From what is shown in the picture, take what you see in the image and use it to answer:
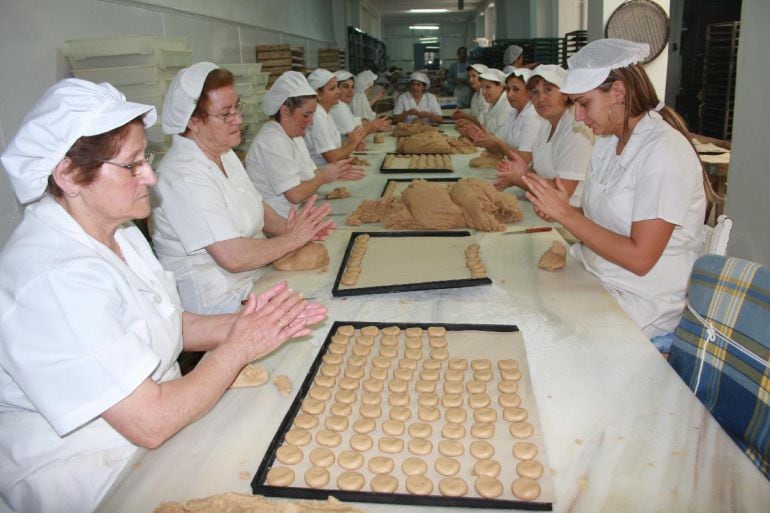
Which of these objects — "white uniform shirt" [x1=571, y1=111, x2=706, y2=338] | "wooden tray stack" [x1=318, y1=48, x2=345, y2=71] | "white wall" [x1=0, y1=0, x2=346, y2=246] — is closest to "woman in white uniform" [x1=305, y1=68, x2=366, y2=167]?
"white wall" [x1=0, y1=0, x2=346, y2=246]

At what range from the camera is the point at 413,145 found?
525cm

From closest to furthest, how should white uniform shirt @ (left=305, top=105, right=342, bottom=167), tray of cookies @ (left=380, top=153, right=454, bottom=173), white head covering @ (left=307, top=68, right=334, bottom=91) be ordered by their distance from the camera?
tray of cookies @ (left=380, top=153, right=454, bottom=173)
white uniform shirt @ (left=305, top=105, right=342, bottom=167)
white head covering @ (left=307, top=68, right=334, bottom=91)

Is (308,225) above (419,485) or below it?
above

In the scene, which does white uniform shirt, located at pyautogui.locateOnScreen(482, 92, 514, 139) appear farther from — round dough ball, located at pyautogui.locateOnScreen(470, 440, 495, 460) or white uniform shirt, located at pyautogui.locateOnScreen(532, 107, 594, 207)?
round dough ball, located at pyautogui.locateOnScreen(470, 440, 495, 460)

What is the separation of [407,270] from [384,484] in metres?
1.24

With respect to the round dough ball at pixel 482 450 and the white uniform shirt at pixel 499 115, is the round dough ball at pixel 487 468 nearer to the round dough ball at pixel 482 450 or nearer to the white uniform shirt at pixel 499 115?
the round dough ball at pixel 482 450

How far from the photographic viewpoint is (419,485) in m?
1.10

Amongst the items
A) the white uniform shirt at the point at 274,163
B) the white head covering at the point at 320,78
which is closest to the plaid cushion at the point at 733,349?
the white uniform shirt at the point at 274,163

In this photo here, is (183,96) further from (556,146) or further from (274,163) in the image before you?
(556,146)

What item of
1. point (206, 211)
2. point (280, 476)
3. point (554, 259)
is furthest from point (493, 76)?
point (280, 476)

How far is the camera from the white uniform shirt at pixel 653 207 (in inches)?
74.1

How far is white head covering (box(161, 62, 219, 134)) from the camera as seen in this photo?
2203 millimetres

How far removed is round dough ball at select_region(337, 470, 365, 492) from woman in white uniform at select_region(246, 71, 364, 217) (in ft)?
8.29

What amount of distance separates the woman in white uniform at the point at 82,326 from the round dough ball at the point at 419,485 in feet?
1.69
